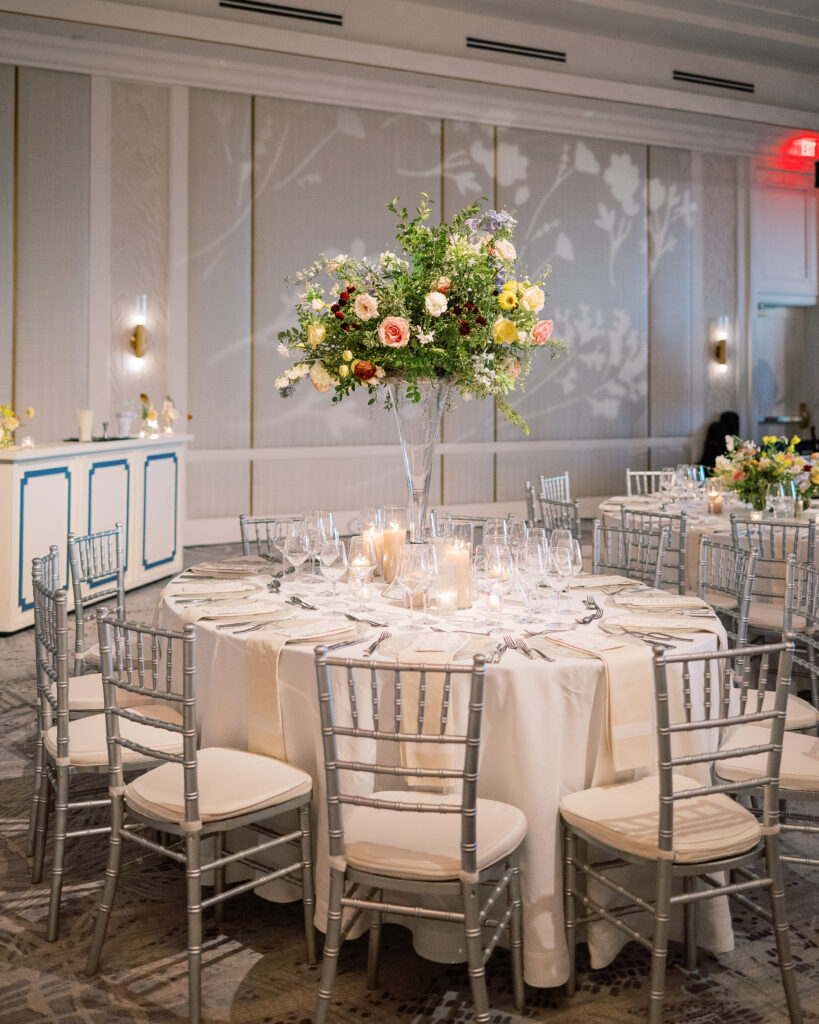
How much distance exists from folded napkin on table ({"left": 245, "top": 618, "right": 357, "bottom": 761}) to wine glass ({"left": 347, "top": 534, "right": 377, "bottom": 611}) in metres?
0.43

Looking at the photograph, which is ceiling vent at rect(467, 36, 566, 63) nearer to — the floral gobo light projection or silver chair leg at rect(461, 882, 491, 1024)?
the floral gobo light projection

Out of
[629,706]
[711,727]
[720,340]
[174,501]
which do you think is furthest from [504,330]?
[720,340]

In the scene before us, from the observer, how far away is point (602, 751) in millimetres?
2557

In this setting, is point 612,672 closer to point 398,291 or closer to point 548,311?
point 398,291

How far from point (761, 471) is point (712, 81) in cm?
804

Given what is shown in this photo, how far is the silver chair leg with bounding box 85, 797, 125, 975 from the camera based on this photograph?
250 centimetres

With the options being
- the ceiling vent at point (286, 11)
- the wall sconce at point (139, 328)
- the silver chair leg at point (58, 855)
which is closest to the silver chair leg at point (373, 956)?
the silver chair leg at point (58, 855)

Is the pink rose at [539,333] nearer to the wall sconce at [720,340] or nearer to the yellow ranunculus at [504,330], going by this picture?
the yellow ranunculus at [504,330]

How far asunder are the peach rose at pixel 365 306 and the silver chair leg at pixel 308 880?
1497mm

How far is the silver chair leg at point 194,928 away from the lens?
232cm

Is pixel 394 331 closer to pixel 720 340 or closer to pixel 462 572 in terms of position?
pixel 462 572

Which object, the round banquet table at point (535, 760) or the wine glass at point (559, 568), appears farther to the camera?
the wine glass at point (559, 568)

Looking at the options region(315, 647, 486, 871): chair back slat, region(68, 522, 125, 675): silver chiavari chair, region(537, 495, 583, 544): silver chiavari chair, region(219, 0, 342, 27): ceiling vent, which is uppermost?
region(219, 0, 342, 27): ceiling vent

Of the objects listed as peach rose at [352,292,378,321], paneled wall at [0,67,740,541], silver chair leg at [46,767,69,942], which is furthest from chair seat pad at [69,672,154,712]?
paneled wall at [0,67,740,541]
